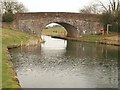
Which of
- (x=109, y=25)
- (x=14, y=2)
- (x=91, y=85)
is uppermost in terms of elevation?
(x=14, y=2)

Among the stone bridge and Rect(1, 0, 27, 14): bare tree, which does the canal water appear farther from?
Rect(1, 0, 27, 14): bare tree

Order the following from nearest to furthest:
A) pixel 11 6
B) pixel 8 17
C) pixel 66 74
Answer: pixel 66 74
pixel 8 17
pixel 11 6

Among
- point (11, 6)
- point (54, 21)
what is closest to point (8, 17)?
point (54, 21)

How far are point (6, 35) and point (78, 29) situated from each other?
20.1m

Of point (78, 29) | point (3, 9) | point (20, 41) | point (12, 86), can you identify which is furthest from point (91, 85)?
point (3, 9)

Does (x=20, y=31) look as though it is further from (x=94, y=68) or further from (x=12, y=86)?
(x=12, y=86)

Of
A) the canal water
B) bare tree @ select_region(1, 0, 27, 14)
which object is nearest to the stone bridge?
bare tree @ select_region(1, 0, 27, 14)

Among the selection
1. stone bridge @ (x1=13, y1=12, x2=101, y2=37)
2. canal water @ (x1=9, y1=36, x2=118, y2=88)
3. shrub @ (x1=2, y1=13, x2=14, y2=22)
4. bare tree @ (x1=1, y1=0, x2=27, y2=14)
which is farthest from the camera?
bare tree @ (x1=1, y1=0, x2=27, y2=14)

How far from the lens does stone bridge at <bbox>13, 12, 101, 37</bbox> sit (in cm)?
5847

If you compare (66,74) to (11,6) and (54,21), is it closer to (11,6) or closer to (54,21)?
(54,21)

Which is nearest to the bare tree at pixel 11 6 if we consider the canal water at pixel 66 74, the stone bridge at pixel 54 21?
the stone bridge at pixel 54 21

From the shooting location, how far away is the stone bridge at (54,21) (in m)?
58.5

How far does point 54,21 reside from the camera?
200ft

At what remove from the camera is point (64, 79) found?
2088 centimetres
